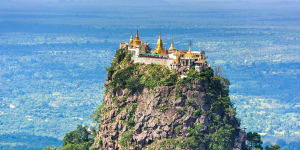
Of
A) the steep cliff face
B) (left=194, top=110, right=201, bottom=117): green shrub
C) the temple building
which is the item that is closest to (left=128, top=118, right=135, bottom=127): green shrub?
the steep cliff face

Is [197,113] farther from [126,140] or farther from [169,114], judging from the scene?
[126,140]

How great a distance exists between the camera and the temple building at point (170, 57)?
77.2 m

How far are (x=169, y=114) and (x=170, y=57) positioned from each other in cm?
534

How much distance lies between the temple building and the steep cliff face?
571mm

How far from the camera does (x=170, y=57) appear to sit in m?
78.5

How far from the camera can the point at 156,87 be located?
3049 inches

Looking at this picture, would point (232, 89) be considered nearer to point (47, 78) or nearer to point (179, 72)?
point (47, 78)

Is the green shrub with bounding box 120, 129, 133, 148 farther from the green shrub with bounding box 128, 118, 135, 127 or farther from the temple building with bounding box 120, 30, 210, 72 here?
the temple building with bounding box 120, 30, 210, 72

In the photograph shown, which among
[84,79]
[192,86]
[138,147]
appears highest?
[84,79]

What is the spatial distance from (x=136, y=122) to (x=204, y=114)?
19.2 ft

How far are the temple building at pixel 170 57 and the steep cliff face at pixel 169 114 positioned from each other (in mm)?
571

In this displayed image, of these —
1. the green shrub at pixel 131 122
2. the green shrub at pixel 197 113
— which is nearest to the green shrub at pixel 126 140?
the green shrub at pixel 131 122

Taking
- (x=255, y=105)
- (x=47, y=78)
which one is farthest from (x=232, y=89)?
(x=47, y=78)

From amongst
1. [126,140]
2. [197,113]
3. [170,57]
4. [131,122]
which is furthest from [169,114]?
[170,57]
